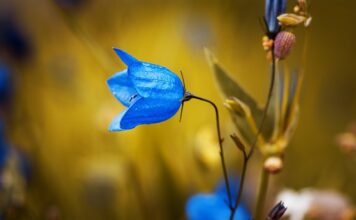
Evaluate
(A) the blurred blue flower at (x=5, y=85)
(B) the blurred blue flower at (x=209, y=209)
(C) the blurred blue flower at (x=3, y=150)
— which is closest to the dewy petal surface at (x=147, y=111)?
(B) the blurred blue flower at (x=209, y=209)

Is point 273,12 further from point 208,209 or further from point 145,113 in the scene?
point 208,209

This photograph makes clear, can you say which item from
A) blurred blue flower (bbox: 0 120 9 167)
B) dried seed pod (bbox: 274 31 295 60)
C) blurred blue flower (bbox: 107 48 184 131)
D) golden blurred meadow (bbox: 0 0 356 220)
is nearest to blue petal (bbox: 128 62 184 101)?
blurred blue flower (bbox: 107 48 184 131)

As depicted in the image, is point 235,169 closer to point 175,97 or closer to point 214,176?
point 214,176

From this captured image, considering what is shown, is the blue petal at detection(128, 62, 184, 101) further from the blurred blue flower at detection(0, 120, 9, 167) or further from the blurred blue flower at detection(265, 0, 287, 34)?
the blurred blue flower at detection(0, 120, 9, 167)

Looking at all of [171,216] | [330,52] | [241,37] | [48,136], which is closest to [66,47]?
[48,136]

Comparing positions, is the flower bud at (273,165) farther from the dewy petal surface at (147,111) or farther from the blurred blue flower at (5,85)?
the blurred blue flower at (5,85)

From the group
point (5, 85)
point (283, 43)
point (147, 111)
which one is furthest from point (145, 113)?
point (5, 85)
